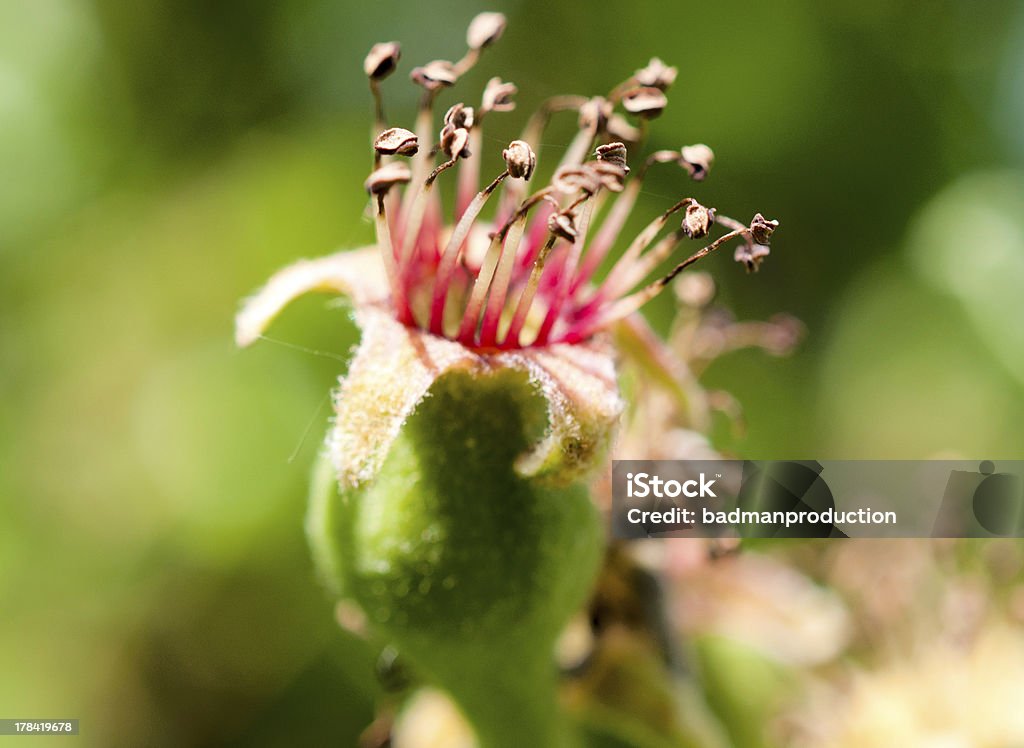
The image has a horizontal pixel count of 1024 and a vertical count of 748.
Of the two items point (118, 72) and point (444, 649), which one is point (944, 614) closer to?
point (444, 649)

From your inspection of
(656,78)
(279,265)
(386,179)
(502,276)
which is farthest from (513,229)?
(279,265)

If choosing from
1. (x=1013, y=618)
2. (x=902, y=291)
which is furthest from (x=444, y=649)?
(x=902, y=291)

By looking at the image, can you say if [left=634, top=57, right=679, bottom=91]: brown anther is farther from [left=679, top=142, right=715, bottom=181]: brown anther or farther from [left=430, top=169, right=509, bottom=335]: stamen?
[left=430, top=169, right=509, bottom=335]: stamen

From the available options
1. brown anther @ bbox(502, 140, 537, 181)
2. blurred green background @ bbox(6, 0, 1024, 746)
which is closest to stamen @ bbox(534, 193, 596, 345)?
brown anther @ bbox(502, 140, 537, 181)

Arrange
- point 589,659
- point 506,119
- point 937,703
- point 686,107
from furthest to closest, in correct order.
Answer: point 686,107 → point 506,119 → point 937,703 → point 589,659

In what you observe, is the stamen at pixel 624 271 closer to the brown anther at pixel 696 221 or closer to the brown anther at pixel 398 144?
the brown anther at pixel 696 221

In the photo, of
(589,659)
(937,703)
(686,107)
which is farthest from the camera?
(686,107)

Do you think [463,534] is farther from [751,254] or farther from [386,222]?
[751,254]

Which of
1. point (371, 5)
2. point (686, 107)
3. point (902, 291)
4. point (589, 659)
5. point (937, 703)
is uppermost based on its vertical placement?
point (371, 5)
